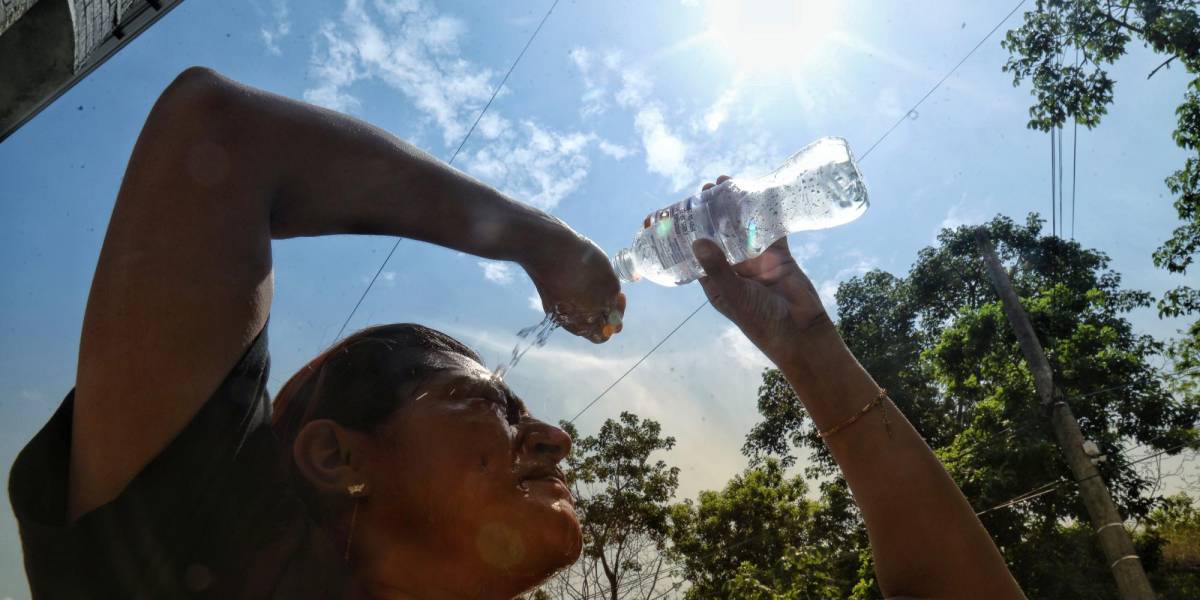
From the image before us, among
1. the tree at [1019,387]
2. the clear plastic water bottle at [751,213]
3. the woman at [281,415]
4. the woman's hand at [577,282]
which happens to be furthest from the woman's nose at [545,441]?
the tree at [1019,387]

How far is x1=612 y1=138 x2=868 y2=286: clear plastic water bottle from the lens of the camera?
9.34 feet

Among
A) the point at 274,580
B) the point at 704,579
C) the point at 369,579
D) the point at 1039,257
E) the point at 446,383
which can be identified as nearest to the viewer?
the point at 274,580

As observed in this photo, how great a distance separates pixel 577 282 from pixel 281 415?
0.60m

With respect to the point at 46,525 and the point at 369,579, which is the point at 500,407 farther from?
the point at 46,525

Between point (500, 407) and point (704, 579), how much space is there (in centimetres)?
1995

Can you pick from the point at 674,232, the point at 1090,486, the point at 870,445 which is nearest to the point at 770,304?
the point at 870,445

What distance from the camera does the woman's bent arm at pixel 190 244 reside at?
685 millimetres

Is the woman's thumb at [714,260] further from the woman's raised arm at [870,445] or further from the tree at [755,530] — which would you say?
the tree at [755,530]

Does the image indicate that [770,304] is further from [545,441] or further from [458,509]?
[458,509]

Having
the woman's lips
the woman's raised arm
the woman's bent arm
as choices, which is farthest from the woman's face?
the woman's raised arm

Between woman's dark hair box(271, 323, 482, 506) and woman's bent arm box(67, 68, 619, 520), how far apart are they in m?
0.37

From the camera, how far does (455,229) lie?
970 millimetres

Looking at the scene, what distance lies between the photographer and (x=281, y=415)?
1.21 meters

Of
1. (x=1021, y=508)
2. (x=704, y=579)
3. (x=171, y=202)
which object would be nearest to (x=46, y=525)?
(x=171, y=202)
